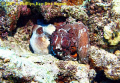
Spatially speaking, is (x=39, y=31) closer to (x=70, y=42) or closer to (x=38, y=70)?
(x=70, y=42)

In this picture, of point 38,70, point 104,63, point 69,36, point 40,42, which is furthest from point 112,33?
point 38,70

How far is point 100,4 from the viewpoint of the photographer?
11.7 feet

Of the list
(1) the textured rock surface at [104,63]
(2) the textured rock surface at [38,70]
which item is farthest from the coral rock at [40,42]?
(1) the textured rock surface at [104,63]

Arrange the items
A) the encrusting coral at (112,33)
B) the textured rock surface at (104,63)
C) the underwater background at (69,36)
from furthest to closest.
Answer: the encrusting coral at (112,33)
the textured rock surface at (104,63)
the underwater background at (69,36)

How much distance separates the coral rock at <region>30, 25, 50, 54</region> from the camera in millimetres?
3785

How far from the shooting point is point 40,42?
150 inches

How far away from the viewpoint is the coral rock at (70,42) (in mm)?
3100

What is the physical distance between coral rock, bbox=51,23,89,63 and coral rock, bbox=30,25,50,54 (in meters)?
0.64

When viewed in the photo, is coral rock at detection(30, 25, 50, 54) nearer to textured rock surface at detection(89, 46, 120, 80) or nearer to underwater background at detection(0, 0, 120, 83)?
underwater background at detection(0, 0, 120, 83)

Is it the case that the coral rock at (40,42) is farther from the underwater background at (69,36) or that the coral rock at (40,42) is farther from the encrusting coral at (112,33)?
the encrusting coral at (112,33)

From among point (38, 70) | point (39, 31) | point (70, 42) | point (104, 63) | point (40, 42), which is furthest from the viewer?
point (39, 31)

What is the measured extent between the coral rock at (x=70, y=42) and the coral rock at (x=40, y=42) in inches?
25.1

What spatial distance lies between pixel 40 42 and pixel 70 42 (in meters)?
1.20

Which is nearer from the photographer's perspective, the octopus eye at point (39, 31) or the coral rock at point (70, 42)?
the coral rock at point (70, 42)
